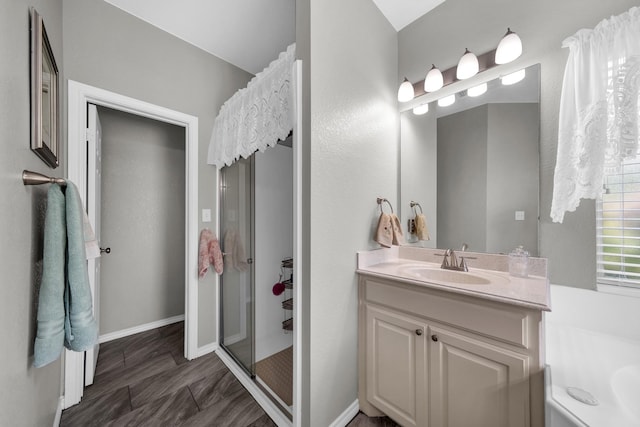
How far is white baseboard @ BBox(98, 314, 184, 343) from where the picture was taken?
231cm

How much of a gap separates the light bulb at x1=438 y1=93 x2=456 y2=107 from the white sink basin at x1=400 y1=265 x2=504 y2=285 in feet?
3.75

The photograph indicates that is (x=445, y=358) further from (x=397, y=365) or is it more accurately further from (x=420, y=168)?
(x=420, y=168)

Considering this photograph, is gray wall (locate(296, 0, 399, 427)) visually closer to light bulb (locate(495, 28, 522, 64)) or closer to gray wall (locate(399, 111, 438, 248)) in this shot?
gray wall (locate(399, 111, 438, 248))

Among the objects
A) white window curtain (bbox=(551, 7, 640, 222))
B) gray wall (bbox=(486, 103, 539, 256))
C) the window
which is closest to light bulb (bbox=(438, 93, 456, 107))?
gray wall (bbox=(486, 103, 539, 256))

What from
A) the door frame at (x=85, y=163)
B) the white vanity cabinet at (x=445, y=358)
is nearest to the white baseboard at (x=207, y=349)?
the door frame at (x=85, y=163)

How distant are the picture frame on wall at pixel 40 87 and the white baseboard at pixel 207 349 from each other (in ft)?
5.69

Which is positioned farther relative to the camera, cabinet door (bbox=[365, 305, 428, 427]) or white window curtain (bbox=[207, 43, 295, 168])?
white window curtain (bbox=[207, 43, 295, 168])

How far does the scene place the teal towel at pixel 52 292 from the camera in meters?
0.80

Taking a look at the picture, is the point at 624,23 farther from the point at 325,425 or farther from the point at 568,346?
the point at 325,425

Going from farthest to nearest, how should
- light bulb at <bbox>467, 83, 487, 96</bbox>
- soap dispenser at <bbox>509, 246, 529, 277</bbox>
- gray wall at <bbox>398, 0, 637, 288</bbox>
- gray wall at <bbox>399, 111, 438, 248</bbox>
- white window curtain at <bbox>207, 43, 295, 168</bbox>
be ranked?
1. gray wall at <bbox>399, 111, 438, 248</bbox>
2. light bulb at <bbox>467, 83, 487, 96</bbox>
3. white window curtain at <bbox>207, 43, 295, 168</bbox>
4. soap dispenser at <bbox>509, 246, 529, 277</bbox>
5. gray wall at <bbox>398, 0, 637, 288</bbox>

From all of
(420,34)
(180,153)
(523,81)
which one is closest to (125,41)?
(180,153)

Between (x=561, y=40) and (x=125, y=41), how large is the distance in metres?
2.76

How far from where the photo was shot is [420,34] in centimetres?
178

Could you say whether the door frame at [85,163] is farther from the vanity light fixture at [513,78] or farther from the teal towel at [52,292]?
the vanity light fixture at [513,78]
